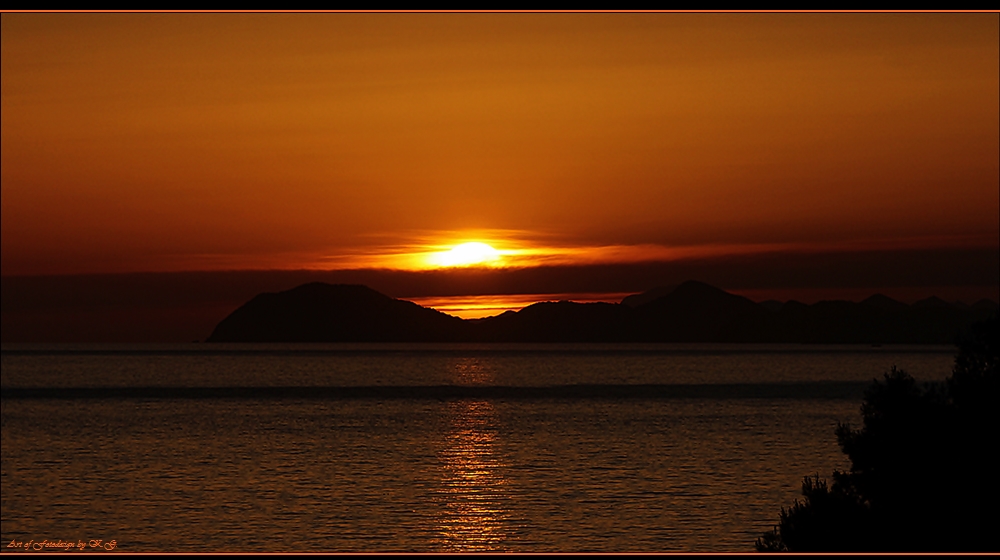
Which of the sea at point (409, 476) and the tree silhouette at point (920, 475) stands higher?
the tree silhouette at point (920, 475)

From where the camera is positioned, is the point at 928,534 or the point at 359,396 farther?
the point at 359,396

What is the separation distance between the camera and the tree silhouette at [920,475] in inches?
1102

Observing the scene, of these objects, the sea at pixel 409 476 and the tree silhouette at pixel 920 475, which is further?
the sea at pixel 409 476

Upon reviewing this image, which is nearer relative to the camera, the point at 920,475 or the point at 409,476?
the point at 920,475

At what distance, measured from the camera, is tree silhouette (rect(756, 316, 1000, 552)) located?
2800 cm

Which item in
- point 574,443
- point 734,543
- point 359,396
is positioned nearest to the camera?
point 734,543

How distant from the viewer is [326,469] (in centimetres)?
7362

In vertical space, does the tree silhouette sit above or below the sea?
above

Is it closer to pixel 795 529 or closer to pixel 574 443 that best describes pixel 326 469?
pixel 574 443

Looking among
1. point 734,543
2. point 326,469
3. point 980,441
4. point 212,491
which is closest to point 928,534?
point 980,441

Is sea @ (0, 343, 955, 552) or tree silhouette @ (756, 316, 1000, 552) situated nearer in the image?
tree silhouette @ (756, 316, 1000, 552)

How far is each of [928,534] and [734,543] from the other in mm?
18615

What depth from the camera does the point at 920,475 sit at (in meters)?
29.4

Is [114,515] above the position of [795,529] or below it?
below
